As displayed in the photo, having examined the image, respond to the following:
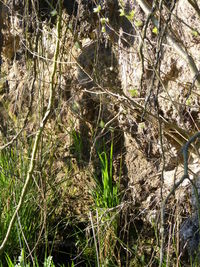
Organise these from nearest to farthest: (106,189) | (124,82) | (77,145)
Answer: (106,189) → (124,82) → (77,145)

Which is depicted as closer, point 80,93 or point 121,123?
point 121,123

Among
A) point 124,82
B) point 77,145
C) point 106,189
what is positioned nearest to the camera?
point 106,189

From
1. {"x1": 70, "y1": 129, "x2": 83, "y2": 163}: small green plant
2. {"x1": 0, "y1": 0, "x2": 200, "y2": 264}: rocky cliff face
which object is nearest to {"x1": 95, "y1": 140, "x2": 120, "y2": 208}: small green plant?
{"x1": 0, "y1": 0, "x2": 200, "y2": 264}: rocky cliff face

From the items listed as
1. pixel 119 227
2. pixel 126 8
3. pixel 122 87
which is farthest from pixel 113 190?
pixel 126 8

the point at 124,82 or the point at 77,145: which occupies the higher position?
the point at 124,82

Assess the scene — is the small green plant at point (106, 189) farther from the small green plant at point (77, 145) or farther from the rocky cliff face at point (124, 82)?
the small green plant at point (77, 145)

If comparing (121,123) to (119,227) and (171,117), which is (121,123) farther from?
(119,227)

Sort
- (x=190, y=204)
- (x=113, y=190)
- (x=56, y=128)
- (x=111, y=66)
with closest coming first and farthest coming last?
(x=190, y=204) < (x=113, y=190) < (x=111, y=66) < (x=56, y=128)

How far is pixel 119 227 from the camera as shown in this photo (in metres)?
3.18

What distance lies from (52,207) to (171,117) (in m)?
1.01

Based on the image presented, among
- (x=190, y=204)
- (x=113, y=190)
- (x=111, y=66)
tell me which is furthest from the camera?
(x=111, y=66)

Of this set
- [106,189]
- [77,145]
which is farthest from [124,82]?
[106,189]

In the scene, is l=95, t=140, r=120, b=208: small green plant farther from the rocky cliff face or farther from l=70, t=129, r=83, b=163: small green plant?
l=70, t=129, r=83, b=163: small green plant

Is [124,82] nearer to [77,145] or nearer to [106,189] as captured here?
[77,145]
